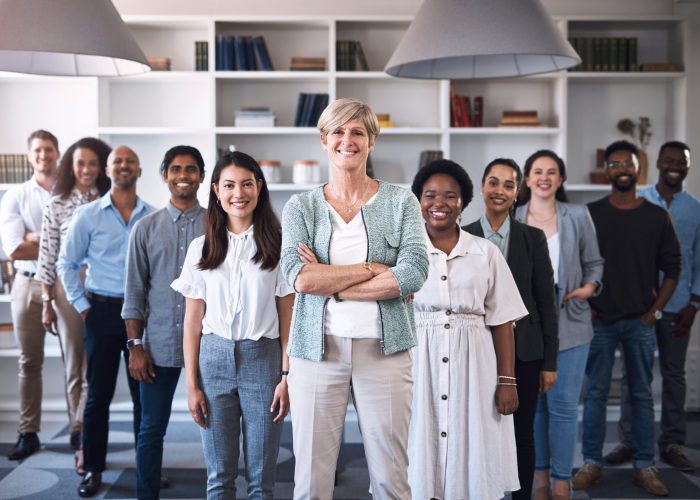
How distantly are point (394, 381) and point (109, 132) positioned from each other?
11.8 ft

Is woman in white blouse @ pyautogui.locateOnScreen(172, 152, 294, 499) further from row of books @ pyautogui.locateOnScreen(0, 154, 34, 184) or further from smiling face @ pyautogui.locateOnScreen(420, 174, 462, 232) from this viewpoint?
row of books @ pyautogui.locateOnScreen(0, 154, 34, 184)

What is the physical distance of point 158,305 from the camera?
10.3 ft

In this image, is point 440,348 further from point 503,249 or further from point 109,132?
point 109,132

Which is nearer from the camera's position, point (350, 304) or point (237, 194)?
point (350, 304)

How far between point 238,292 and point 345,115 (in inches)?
29.0

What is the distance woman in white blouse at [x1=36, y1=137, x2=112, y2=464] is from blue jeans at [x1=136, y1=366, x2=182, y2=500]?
108 centimetres

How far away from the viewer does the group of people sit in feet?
7.36

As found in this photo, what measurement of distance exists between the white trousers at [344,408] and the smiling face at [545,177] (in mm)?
1537

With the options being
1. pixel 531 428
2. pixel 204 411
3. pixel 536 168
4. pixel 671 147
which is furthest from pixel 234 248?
pixel 671 147

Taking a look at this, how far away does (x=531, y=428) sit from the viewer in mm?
2967

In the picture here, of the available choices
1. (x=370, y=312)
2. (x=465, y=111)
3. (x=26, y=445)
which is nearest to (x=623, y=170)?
(x=465, y=111)

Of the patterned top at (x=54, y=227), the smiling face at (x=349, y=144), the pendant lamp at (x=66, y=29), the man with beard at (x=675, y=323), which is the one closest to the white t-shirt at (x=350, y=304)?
the smiling face at (x=349, y=144)

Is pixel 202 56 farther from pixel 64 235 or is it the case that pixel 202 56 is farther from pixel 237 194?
pixel 237 194

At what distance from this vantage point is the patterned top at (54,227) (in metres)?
4.02
